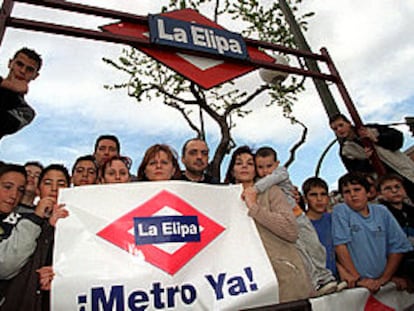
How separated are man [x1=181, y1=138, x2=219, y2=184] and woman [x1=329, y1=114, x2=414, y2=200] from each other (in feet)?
4.73

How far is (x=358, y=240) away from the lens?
2.31m

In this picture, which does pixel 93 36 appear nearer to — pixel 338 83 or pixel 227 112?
pixel 338 83

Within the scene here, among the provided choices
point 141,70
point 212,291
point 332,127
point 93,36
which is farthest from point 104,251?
point 141,70

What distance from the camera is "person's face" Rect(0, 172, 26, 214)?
2.00 metres

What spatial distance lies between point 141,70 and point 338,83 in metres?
7.60

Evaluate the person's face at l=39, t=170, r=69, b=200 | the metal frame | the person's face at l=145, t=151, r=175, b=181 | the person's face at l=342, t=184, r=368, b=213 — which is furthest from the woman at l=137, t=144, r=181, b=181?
the person's face at l=342, t=184, r=368, b=213

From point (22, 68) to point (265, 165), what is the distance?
5.81 feet

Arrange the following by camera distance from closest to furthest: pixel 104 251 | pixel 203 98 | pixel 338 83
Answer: pixel 104 251 < pixel 338 83 < pixel 203 98

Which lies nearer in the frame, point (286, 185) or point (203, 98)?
point (286, 185)

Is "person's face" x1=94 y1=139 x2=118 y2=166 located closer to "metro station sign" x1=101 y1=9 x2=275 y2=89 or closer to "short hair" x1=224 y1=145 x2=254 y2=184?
"metro station sign" x1=101 y1=9 x2=275 y2=89

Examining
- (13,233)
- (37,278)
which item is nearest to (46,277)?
(37,278)

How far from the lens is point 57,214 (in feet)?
5.64

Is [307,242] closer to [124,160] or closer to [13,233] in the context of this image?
[124,160]

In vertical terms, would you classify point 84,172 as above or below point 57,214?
above
